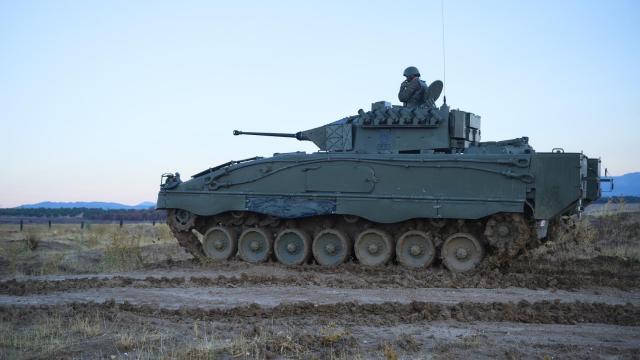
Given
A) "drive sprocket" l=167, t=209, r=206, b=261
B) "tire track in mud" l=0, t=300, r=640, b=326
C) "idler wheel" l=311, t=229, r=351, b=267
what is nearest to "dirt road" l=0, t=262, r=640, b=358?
"tire track in mud" l=0, t=300, r=640, b=326

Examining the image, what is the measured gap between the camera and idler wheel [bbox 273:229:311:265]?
1761cm

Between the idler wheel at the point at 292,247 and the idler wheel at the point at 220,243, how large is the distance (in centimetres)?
116

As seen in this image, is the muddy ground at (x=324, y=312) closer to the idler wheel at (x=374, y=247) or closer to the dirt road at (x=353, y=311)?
the dirt road at (x=353, y=311)


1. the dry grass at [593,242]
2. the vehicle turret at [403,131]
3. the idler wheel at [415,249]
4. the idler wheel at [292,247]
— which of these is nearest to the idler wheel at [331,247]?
the idler wheel at [292,247]

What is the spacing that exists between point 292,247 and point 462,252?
4.08m

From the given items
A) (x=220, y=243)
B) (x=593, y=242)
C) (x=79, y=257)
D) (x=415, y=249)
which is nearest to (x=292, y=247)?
(x=220, y=243)

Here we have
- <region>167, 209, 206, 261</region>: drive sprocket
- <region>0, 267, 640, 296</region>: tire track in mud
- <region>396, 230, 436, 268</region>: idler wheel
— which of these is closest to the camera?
<region>0, 267, 640, 296</region>: tire track in mud

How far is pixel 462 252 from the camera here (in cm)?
1617

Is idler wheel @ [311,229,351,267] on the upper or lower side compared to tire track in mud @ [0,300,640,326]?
upper

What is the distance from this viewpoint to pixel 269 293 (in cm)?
1297

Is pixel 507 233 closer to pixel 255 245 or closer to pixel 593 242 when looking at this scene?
pixel 255 245

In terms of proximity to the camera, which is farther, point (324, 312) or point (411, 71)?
point (411, 71)

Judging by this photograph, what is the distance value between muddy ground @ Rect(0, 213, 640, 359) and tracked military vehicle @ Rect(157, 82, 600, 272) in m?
0.68

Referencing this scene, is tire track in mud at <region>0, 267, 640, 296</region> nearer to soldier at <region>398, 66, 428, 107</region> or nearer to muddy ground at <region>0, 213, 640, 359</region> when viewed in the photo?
muddy ground at <region>0, 213, 640, 359</region>
